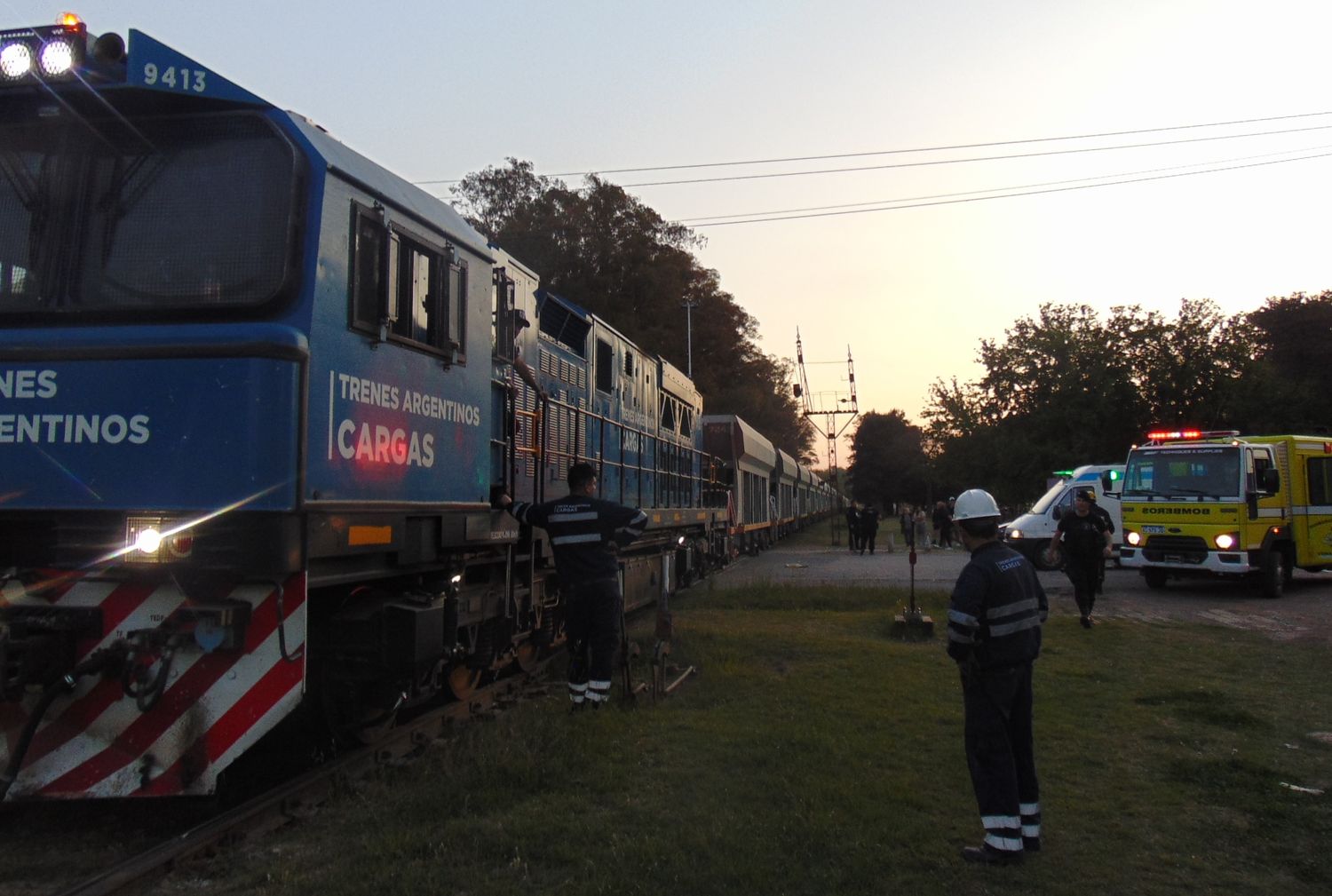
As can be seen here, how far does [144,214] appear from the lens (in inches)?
201

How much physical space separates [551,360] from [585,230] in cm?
3050

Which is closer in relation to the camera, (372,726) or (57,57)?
(57,57)

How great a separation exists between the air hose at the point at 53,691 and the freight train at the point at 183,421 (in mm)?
13

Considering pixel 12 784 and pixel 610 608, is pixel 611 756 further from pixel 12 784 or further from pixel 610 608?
pixel 12 784

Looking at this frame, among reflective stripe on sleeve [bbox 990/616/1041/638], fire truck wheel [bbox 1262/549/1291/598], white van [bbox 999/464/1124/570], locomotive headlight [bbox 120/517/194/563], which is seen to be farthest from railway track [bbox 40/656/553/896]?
white van [bbox 999/464/1124/570]

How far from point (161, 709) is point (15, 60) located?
3.32 m

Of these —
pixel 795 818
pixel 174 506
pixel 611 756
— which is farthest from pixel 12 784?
pixel 795 818

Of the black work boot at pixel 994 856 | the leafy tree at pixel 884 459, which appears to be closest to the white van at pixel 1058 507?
the black work boot at pixel 994 856

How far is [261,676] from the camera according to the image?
487cm

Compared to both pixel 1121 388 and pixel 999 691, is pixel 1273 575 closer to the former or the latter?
pixel 999 691

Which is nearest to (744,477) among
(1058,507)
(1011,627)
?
(1058,507)

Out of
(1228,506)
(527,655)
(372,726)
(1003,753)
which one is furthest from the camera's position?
(1228,506)

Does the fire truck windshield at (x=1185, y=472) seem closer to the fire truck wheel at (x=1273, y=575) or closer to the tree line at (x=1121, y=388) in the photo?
the fire truck wheel at (x=1273, y=575)

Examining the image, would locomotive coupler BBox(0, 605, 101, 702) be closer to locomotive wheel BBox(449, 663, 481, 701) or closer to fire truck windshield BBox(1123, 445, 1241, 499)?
locomotive wheel BBox(449, 663, 481, 701)
